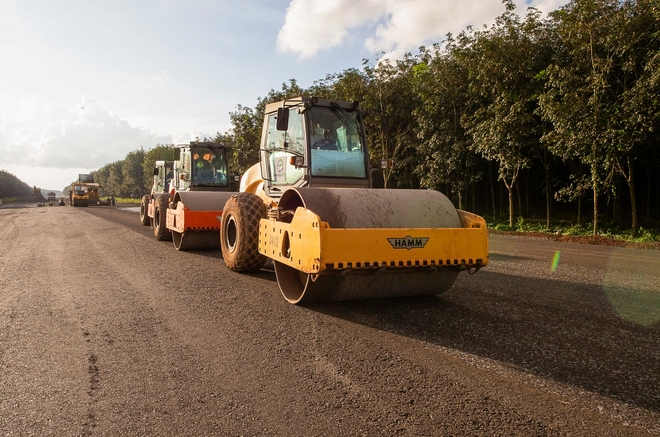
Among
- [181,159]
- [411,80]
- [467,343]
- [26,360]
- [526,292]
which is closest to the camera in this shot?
[26,360]

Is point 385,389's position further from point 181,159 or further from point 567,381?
point 181,159

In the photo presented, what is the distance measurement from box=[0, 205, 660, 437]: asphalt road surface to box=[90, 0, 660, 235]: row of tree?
3.17 m

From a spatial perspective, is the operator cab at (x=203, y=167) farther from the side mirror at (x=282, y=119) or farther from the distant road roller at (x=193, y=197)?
the side mirror at (x=282, y=119)

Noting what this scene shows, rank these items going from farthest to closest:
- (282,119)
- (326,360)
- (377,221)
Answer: (282,119)
(377,221)
(326,360)

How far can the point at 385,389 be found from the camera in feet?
11.0

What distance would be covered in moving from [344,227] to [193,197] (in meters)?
6.04

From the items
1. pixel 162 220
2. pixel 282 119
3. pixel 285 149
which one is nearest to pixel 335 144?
pixel 285 149

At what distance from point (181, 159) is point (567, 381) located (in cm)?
1331

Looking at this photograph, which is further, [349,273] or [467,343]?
[349,273]

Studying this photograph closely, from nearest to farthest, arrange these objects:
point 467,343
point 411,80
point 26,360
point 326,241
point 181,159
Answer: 1. point 26,360
2. point 467,343
3. point 326,241
4. point 181,159
5. point 411,80

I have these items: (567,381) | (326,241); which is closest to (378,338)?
(326,241)

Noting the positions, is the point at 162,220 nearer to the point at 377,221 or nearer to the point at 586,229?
the point at 377,221

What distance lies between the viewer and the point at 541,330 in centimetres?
464

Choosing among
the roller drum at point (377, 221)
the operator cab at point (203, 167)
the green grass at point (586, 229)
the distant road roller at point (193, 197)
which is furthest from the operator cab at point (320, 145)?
the green grass at point (586, 229)
